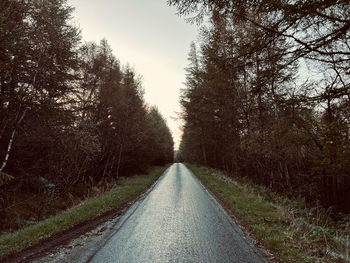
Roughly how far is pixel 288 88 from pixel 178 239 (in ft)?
27.4

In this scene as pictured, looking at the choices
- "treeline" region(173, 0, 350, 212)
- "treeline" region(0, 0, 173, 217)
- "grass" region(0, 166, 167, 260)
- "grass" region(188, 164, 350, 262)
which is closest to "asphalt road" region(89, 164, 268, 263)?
"grass" region(188, 164, 350, 262)

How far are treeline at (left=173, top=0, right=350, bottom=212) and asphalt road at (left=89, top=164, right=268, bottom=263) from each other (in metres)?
3.69

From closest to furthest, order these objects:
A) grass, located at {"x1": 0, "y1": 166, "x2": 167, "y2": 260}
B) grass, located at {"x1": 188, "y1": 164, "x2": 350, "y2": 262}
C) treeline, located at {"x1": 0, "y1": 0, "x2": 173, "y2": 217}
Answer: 1. grass, located at {"x1": 188, "y1": 164, "x2": 350, "y2": 262}
2. grass, located at {"x1": 0, "y1": 166, "x2": 167, "y2": 260}
3. treeline, located at {"x1": 0, "y1": 0, "x2": 173, "y2": 217}

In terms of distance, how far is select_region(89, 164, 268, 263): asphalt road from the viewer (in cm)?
367

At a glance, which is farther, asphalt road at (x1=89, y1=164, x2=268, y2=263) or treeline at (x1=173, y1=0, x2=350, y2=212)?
treeline at (x1=173, y1=0, x2=350, y2=212)

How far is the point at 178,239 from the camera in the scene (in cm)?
448

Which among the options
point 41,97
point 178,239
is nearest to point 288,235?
point 178,239

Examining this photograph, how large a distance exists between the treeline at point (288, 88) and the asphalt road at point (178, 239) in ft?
12.1

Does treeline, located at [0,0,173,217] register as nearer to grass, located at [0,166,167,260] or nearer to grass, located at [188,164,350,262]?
grass, located at [0,166,167,260]

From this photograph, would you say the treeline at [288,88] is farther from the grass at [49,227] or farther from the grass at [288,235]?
the grass at [49,227]

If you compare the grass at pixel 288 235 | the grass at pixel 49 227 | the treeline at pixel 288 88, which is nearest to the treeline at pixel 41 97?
the grass at pixel 49 227

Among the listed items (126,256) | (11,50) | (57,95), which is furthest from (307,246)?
(57,95)

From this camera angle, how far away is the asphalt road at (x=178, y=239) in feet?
12.0

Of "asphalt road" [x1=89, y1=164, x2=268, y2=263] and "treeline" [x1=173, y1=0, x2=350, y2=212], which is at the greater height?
"treeline" [x1=173, y1=0, x2=350, y2=212]
